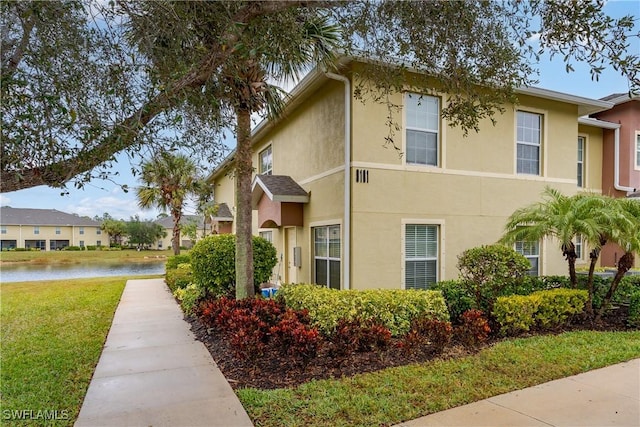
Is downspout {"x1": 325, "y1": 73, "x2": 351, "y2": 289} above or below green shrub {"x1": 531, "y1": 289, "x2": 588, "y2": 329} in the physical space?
above

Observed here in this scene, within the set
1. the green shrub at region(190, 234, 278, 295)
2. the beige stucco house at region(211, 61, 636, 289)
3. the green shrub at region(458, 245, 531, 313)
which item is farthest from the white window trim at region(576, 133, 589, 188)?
the green shrub at region(190, 234, 278, 295)

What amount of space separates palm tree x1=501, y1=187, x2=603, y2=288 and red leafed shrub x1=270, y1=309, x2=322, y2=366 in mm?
5434

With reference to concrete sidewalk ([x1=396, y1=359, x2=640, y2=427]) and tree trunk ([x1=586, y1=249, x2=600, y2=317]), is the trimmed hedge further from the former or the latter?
concrete sidewalk ([x1=396, y1=359, x2=640, y2=427])

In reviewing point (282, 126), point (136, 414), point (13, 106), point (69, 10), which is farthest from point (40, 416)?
point (282, 126)

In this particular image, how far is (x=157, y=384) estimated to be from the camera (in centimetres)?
523

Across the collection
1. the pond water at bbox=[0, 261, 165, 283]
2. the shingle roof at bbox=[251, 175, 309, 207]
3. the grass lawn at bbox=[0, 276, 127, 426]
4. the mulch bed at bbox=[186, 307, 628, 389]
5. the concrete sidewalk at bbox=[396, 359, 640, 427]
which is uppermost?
the shingle roof at bbox=[251, 175, 309, 207]

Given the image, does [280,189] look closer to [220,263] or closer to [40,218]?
[220,263]

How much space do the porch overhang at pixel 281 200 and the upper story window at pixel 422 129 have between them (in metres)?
3.26

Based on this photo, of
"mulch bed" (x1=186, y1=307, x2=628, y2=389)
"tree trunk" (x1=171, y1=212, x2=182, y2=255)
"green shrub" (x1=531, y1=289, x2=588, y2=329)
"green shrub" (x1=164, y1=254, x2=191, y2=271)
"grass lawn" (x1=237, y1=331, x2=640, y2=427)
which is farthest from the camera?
"tree trunk" (x1=171, y1=212, x2=182, y2=255)

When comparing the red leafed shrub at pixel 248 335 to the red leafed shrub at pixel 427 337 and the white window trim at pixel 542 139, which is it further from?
the white window trim at pixel 542 139

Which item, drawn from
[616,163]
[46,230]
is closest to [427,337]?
[616,163]

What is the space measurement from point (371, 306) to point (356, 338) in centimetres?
129

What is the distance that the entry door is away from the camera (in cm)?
1224

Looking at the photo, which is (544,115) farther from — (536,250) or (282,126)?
(282,126)
